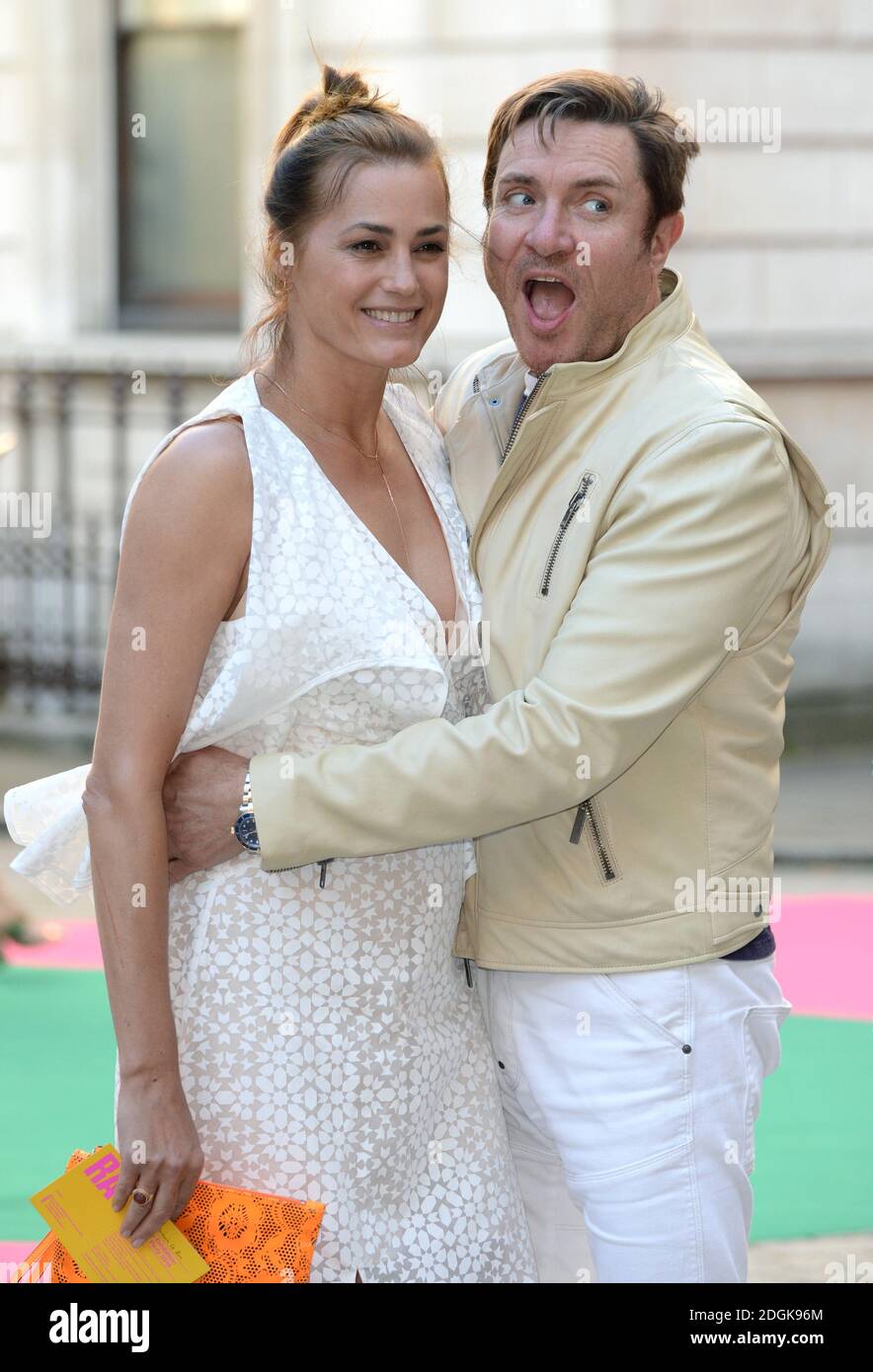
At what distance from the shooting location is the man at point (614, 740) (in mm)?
2639

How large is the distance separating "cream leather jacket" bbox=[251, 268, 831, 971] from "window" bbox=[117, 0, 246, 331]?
943 cm

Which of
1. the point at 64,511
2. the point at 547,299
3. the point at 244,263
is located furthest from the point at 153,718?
the point at 64,511

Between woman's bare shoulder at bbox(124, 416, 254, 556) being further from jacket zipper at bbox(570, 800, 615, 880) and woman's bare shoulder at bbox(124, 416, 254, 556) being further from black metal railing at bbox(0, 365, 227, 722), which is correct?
black metal railing at bbox(0, 365, 227, 722)

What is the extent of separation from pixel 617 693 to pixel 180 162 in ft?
33.9

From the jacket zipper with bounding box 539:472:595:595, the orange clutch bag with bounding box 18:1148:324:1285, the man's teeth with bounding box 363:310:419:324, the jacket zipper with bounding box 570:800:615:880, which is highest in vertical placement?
the man's teeth with bounding box 363:310:419:324

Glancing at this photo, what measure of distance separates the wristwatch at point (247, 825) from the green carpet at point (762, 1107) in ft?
7.36

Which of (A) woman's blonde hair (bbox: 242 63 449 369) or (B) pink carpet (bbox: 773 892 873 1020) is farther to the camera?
(B) pink carpet (bbox: 773 892 873 1020)

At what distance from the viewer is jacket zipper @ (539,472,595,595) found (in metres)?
2.79

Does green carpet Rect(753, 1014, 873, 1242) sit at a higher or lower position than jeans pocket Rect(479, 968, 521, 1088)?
lower

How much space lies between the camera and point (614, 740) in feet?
8.70

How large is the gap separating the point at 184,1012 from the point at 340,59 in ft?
28.0

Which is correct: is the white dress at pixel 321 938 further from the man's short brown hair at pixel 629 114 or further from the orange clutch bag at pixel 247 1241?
the man's short brown hair at pixel 629 114

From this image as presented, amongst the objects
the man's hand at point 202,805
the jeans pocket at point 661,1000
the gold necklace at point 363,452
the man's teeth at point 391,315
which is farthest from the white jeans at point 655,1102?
the man's teeth at point 391,315

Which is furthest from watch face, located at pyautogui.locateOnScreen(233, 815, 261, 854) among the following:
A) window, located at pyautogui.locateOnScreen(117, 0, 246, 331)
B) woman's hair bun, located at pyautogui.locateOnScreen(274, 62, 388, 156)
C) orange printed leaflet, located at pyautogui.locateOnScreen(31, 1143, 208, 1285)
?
window, located at pyautogui.locateOnScreen(117, 0, 246, 331)
